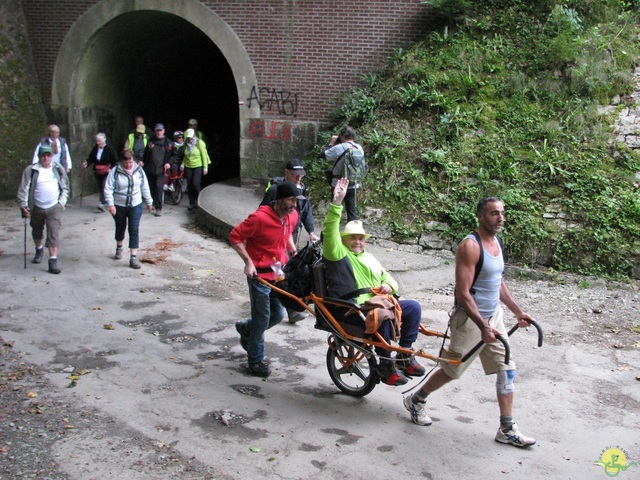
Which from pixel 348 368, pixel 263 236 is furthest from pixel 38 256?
pixel 348 368

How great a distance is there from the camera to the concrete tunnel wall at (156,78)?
15.7 meters

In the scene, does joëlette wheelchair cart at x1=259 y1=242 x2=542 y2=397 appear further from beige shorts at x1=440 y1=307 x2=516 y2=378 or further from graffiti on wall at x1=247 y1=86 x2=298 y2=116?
graffiti on wall at x1=247 y1=86 x2=298 y2=116

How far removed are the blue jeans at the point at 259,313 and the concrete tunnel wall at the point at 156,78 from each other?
9056mm

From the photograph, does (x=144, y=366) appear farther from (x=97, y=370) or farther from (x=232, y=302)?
(x=232, y=302)

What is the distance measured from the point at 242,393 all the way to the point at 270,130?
9.94 meters

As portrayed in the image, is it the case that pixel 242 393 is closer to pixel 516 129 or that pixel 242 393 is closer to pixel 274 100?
pixel 516 129

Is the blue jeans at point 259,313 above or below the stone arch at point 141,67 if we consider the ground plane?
below

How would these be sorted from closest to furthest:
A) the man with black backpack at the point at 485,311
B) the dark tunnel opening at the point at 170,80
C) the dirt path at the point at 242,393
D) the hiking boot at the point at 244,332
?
1. the dirt path at the point at 242,393
2. the man with black backpack at the point at 485,311
3. the hiking boot at the point at 244,332
4. the dark tunnel opening at the point at 170,80

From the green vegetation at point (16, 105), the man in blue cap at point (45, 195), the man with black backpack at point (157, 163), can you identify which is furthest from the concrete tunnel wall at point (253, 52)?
the man in blue cap at point (45, 195)

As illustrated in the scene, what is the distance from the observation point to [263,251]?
6.63m

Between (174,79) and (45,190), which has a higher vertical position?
(174,79)

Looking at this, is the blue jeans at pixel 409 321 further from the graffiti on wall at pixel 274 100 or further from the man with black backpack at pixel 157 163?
the graffiti on wall at pixel 274 100

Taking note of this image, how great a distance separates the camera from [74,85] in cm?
1652

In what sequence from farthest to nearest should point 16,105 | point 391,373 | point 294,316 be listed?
1. point 16,105
2. point 294,316
3. point 391,373
